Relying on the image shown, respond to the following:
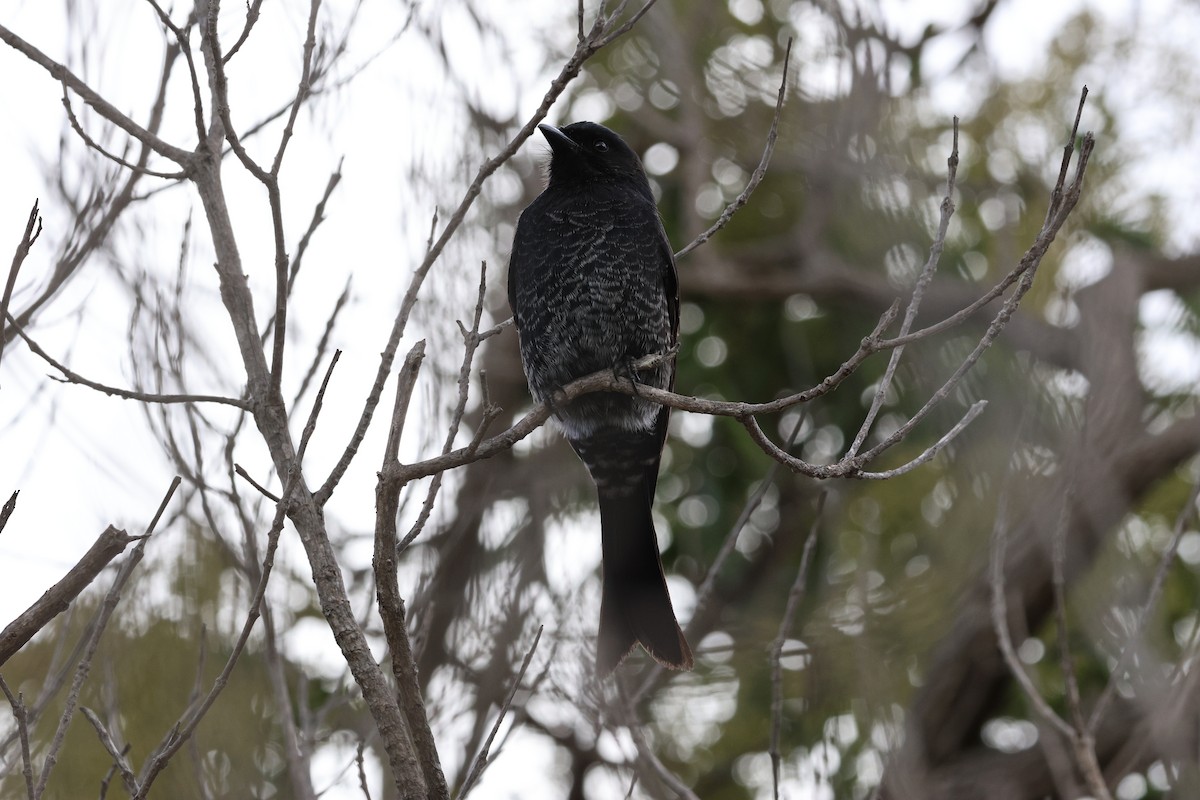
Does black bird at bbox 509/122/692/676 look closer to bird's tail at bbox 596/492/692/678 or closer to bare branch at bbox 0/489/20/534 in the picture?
bird's tail at bbox 596/492/692/678

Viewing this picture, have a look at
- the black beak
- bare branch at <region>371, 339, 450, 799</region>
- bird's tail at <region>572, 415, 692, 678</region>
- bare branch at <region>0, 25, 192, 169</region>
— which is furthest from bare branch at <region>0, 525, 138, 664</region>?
the black beak

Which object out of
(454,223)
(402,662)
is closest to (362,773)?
(402,662)

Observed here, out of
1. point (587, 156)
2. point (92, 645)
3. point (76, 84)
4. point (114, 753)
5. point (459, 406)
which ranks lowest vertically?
point (114, 753)

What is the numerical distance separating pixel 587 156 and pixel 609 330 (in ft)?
2.87

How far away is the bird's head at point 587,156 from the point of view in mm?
4301

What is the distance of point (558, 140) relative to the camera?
14.1 feet

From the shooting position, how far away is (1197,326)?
5.82 metres

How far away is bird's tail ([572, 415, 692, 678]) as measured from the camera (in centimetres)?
361

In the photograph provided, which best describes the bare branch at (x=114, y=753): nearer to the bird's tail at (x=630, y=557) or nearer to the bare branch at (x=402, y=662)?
the bare branch at (x=402, y=662)

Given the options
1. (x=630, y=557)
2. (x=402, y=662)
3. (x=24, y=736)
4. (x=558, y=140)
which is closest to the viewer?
(x=24, y=736)

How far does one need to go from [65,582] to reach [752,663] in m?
3.96

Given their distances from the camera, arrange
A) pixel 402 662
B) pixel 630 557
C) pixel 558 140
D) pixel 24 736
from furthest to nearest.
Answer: pixel 558 140, pixel 630 557, pixel 402 662, pixel 24 736

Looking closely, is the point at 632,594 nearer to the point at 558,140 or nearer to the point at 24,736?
the point at 558,140

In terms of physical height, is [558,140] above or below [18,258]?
above
